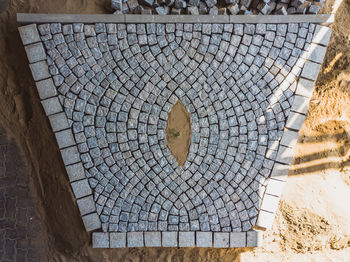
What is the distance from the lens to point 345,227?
5574mm

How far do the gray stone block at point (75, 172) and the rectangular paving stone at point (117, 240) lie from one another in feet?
3.26

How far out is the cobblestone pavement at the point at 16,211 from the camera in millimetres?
4973

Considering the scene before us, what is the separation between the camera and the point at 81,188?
503cm

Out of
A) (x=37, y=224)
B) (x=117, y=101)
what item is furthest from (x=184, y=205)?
(x=37, y=224)

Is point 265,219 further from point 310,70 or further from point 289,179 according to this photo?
point 310,70

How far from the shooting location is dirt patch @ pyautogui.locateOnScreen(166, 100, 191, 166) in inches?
204

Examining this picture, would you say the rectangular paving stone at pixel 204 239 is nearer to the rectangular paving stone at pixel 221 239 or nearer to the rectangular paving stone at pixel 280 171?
the rectangular paving stone at pixel 221 239

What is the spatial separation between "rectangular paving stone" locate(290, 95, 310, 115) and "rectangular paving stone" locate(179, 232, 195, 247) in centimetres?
→ 255

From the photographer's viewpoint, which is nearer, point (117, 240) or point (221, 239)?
point (117, 240)

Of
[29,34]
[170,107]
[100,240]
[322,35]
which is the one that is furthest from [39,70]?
[322,35]

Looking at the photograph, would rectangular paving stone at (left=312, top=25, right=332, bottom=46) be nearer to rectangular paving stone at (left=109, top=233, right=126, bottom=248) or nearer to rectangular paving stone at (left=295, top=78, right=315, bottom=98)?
rectangular paving stone at (left=295, top=78, right=315, bottom=98)

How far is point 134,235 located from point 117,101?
204 cm

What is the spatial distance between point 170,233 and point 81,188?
1509mm

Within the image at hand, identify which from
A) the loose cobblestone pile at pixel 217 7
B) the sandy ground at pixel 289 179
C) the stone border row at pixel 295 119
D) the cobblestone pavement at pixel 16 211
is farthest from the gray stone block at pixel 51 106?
the stone border row at pixel 295 119
